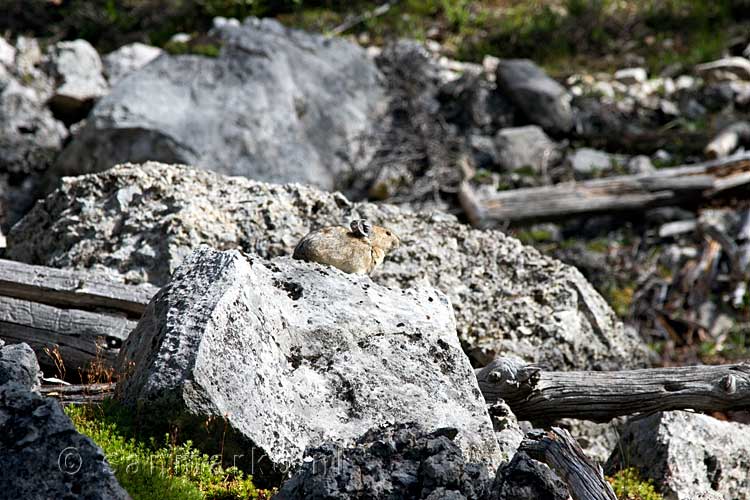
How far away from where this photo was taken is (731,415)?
7910 mm

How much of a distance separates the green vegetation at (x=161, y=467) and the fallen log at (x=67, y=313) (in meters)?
1.58

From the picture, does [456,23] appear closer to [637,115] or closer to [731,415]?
[637,115]

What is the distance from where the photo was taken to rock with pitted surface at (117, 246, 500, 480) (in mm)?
5082

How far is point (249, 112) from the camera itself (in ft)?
44.3

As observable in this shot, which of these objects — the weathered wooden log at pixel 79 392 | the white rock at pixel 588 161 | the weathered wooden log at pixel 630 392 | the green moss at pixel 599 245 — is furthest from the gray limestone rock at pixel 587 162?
the weathered wooden log at pixel 79 392

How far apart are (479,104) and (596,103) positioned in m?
2.25

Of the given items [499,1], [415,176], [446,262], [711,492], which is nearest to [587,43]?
[499,1]

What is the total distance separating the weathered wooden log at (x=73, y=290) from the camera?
22.7ft

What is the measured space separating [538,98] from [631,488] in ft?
A: 35.1

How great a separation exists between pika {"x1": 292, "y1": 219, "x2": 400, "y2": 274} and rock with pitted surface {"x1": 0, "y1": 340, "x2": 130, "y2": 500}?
260 cm

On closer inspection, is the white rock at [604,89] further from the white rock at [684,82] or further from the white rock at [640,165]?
the white rock at [640,165]

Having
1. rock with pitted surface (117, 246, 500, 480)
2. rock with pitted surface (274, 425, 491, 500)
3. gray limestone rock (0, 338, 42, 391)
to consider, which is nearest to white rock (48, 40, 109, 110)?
rock with pitted surface (117, 246, 500, 480)

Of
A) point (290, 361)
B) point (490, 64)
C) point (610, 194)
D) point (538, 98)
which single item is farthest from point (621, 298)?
point (290, 361)

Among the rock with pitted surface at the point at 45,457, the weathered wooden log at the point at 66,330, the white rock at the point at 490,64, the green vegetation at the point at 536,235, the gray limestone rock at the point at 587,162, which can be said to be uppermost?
the rock with pitted surface at the point at 45,457
